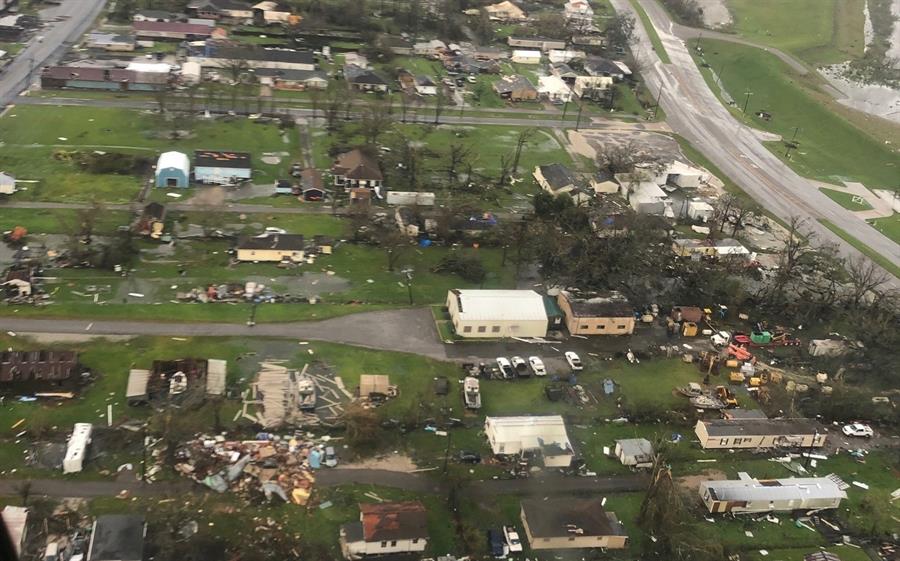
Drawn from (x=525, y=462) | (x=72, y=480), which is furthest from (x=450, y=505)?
(x=72, y=480)

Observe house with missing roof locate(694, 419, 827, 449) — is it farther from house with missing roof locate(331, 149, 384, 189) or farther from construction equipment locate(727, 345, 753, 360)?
house with missing roof locate(331, 149, 384, 189)

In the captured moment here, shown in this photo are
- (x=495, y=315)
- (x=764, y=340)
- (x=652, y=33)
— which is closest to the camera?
(x=495, y=315)

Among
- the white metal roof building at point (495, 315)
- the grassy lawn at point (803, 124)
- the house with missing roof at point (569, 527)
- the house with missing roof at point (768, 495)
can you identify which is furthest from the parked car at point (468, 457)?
the grassy lawn at point (803, 124)

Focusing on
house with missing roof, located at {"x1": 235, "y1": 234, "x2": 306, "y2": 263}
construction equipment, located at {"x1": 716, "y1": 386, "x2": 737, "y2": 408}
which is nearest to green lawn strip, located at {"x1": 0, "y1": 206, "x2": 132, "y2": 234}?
house with missing roof, located at {"x1": 235, "y1": 234, "x2": 306, "y2": 263}

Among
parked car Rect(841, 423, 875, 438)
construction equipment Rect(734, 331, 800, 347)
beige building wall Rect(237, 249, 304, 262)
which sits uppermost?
beige building wall Rect(237, 249, 304, 262)

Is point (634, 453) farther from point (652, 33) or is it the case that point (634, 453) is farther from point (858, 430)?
point (652, 33)

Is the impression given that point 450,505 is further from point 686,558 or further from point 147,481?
point 147,481

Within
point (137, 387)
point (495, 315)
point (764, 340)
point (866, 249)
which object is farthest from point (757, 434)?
point (866, 249)
